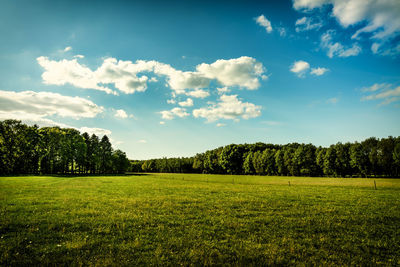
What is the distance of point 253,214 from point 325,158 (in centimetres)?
10182

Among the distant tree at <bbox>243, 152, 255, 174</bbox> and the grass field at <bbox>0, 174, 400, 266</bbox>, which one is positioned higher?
the grass field at <bbox>0, 174, 400, 266</bbox>

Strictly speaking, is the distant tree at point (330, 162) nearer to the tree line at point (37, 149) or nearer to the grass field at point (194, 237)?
the grass field at point (194, 237)

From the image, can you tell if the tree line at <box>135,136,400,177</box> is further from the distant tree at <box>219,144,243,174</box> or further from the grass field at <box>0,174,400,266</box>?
the grass field at <box>0,174,400,266</box>

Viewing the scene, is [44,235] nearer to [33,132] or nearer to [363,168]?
[33,132]

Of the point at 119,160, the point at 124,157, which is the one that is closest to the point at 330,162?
the point at 124,157

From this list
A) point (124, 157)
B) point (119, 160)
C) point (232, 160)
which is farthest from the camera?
point (232, 160)

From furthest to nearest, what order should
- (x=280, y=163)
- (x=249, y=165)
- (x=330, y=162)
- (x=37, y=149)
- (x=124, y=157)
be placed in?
(x=249, y=165)
(x=124, y=157)
(x=280, y=163)
(x=330, y=162)
(x=37, y=149)

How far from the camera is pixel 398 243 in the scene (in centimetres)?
1020

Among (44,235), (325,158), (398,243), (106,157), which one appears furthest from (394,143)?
(106,157)

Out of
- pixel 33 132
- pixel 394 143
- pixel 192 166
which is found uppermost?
pixel 33 132

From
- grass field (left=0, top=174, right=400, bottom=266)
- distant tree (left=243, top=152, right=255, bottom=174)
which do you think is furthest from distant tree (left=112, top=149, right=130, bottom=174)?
grass field (left=0, top=174, right=400, bottom=266)

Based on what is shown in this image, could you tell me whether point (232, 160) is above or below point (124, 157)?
below

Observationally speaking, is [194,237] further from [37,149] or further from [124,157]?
[124,157]

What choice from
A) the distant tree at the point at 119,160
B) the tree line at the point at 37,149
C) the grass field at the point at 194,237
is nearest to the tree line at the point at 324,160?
the distant tree at the point at 119,160
